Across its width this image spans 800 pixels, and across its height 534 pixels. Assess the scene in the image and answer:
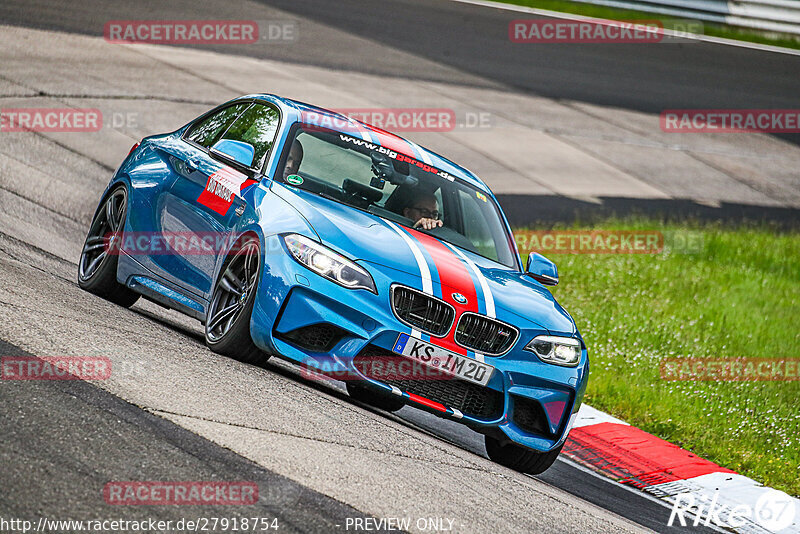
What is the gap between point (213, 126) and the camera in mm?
8266

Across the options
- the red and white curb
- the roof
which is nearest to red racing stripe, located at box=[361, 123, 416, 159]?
the roof

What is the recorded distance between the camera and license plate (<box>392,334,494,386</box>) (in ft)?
20.1

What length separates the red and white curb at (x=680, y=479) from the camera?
7.22 m

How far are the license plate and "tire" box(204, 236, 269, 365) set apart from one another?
0.90 meters

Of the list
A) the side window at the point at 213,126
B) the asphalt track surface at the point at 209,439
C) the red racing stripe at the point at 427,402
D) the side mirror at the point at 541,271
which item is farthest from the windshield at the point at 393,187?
the red racing stripe at the point at 427,402

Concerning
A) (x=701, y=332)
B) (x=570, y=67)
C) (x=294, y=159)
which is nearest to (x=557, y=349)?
(x=294, y=159)

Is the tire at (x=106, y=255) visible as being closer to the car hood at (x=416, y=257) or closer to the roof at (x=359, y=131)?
the roof at (x=359, y=131)

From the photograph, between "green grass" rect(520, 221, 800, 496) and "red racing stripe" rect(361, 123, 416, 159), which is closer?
"red racing stripe" rect(361, 123, 416, 159)

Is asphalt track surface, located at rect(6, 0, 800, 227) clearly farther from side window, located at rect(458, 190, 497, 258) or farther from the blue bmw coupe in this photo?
the blue bmw coupe

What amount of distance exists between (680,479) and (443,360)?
8.45 ft

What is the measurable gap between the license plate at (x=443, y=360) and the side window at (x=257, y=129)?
5.92 ft

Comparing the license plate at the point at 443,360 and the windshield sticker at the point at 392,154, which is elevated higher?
the windshield sticker at the point at 392,154

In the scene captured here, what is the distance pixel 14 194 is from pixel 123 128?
3.92 metres

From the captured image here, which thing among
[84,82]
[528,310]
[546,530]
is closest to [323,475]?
[546,530]
